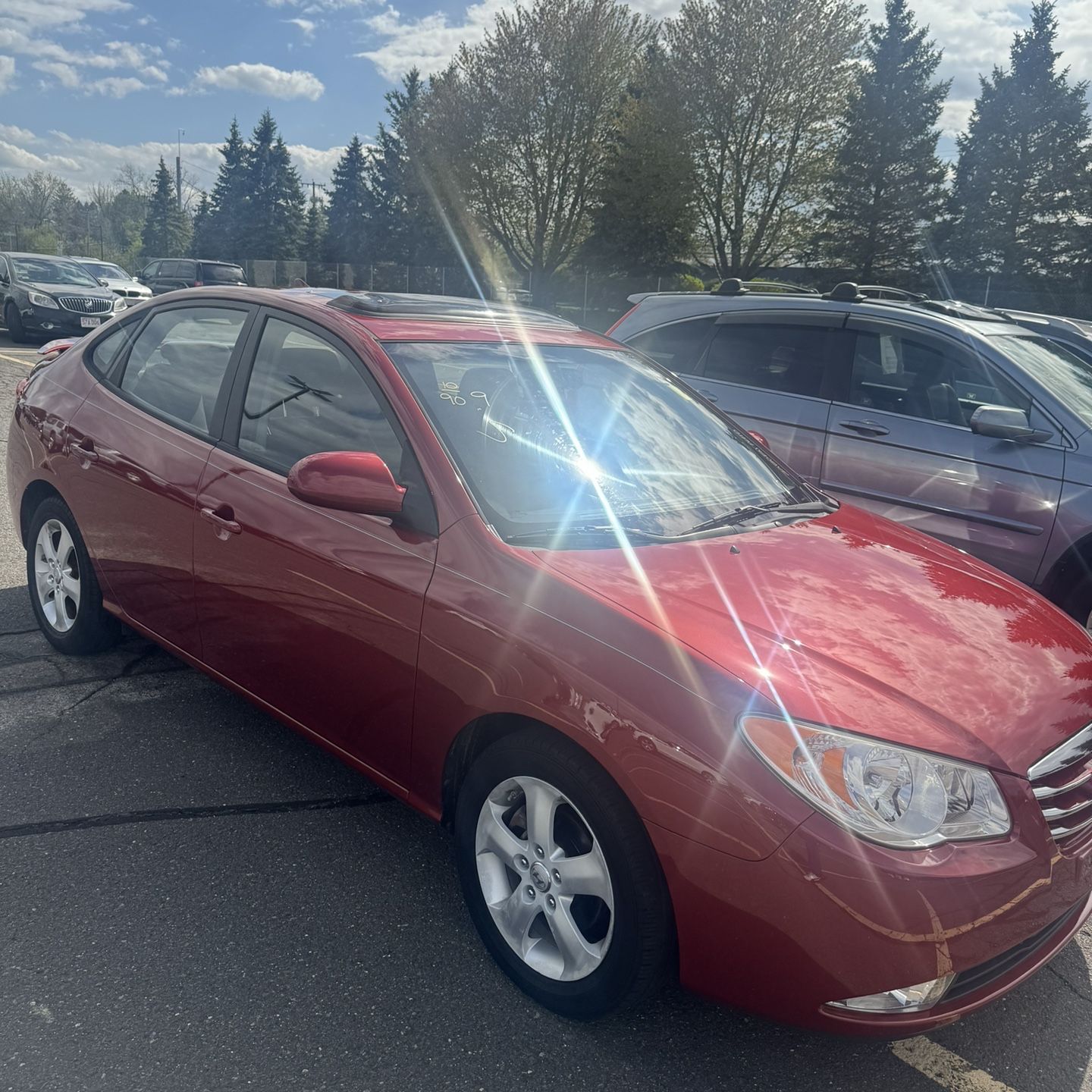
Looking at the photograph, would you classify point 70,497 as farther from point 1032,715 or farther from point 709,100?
point 709,100

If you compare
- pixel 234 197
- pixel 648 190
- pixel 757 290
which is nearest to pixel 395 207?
pixel 234 197

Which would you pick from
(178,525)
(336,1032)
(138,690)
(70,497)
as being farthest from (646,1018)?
(70,497)

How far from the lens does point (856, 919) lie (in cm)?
198

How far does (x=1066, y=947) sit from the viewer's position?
9.45 feet

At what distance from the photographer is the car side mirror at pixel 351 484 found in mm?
2701

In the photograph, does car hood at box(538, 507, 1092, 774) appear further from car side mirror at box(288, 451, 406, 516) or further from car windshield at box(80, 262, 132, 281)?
car windshield at box(80, 262, 132, 281)

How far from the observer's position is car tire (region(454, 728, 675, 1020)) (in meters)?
2.21

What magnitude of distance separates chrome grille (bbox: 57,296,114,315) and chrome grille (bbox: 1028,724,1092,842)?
17953 millimetres

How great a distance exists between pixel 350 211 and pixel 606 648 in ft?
215

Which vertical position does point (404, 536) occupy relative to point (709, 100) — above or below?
below

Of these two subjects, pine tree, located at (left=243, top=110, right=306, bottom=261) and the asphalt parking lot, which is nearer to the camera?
the asphalt parking lot

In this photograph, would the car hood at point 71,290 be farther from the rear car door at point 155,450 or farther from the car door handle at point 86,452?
the car door handle at point 86,452

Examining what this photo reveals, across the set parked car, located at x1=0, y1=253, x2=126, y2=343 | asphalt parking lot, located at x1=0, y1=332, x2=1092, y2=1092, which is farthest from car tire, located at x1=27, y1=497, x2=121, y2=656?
parked car, located at x1=0, y1=253, x2=126, y2=343

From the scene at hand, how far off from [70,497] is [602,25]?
128ft
